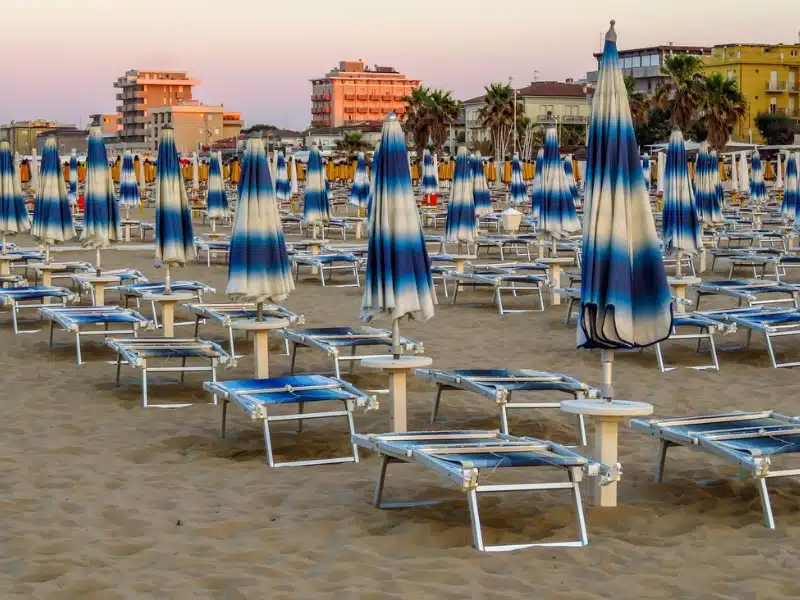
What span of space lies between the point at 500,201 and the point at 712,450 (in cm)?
4066

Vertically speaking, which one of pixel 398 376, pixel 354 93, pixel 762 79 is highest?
pixel 354 93

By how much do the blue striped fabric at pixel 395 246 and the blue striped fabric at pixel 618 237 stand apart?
186 centimetres

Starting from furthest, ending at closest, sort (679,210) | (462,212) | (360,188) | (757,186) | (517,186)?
(517,186), (757,186), (360,188), (462,212), (679,210)

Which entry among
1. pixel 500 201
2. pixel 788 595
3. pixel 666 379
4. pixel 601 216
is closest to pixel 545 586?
pixel 788 595

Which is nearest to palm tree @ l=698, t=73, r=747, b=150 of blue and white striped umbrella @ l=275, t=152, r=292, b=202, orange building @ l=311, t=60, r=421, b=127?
blue and white striped umbrella @ l=275, t=152, r=292, b=202

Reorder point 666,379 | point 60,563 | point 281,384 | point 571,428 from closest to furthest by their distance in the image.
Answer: point 60,563 < point 281,384 < point 571,428 < point 666,379

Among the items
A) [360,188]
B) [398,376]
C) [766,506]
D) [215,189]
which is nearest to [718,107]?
[360,188]

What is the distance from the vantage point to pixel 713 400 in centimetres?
966

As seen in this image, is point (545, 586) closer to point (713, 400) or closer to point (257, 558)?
point (257, 558)

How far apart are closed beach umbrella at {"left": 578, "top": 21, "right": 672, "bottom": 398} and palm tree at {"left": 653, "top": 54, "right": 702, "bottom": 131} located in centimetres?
4798

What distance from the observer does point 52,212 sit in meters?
15.4

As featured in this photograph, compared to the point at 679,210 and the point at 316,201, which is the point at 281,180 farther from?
the point at 679,210

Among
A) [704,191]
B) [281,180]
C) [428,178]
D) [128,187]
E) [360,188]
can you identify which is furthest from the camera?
[428,178]

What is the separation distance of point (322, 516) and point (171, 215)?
21.4 ft
